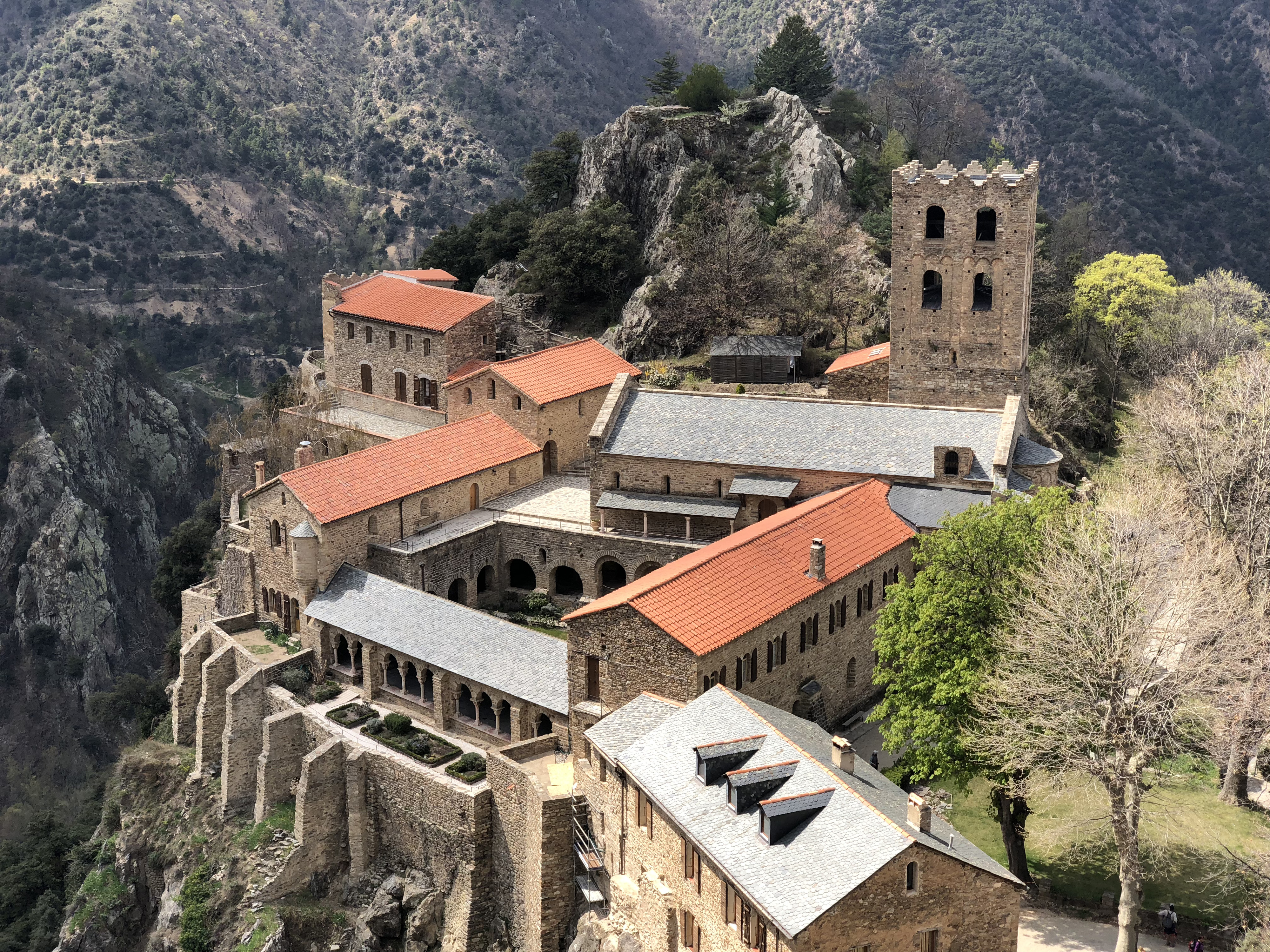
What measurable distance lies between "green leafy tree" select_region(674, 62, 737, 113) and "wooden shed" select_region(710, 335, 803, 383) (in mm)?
27892

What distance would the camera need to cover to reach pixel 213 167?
514 feet

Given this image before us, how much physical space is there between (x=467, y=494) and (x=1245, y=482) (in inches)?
1313

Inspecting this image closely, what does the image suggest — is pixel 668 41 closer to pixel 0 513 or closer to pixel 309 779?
pixel 0 513

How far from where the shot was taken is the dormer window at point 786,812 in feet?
113

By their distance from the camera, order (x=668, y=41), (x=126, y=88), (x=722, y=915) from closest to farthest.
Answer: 1. (x=722, y=915)
2. (x=126, y=88)
3. (x=668, y=41)

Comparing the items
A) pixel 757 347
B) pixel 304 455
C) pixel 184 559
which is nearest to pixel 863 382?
Answer: pixel 757 347

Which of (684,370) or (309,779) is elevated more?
(684,370)

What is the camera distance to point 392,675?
54438mm

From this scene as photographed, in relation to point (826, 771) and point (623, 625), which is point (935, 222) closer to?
point (623, 625)

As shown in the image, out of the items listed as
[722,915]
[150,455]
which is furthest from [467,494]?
[150,455]

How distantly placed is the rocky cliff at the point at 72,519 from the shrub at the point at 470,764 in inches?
1915

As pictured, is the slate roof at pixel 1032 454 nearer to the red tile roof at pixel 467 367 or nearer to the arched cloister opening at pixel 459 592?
the arched cloister opening at pixel 459 592

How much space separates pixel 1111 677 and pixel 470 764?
70.9 ft

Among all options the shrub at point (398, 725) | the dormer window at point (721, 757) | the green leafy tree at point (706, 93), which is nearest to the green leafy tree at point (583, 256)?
the green leafy tree at point (706, 93)
